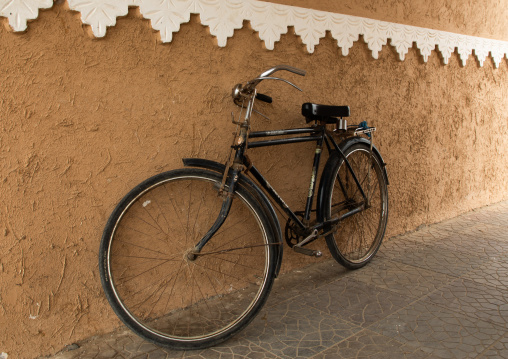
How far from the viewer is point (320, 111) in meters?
2.94

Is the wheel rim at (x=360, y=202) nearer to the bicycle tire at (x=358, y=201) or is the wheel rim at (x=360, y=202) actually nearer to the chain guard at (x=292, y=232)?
the bicycle tire at (x=358, y=201)

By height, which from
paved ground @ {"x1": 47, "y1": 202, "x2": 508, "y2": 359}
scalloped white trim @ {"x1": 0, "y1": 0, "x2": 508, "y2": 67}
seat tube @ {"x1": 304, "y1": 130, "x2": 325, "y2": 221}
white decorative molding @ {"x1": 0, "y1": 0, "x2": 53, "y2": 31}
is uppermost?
scalloped white trim @ {"x1": 0, "y1": 0, "x2": 508, "y2": 67}

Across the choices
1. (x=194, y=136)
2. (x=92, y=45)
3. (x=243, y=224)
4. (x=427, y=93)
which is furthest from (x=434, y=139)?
(x=92, y=45)

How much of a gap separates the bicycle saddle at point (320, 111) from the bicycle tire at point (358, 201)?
0.31m

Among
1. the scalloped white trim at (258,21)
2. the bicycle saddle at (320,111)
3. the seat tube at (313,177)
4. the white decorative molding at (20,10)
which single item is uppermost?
the scalloped white trim at (258,21)

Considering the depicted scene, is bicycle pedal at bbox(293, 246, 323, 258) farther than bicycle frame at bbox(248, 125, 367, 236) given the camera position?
Yes

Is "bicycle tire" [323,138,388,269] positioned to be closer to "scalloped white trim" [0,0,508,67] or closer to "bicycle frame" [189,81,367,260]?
"bicycle frame" [189,81,367,260]

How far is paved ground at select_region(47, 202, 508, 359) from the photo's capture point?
2.29 meters

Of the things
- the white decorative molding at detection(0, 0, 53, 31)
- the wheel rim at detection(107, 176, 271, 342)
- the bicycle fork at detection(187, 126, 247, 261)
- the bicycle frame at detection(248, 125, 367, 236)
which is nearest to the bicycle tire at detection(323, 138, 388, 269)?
the bicycle frame at detection(248, 125, 367, 236)

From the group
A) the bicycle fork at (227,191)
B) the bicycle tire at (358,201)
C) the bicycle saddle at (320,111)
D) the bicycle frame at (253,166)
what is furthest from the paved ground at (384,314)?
the bicycle saddle at (320,111)

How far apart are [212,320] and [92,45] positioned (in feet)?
5.46

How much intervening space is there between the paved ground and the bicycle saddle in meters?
1.15

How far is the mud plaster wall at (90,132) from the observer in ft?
7.15

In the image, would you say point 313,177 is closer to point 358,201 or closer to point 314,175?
point 314,175
